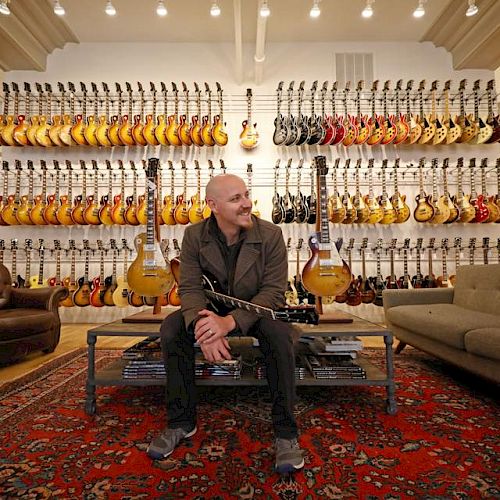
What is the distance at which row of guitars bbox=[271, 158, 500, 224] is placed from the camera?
14.6ft

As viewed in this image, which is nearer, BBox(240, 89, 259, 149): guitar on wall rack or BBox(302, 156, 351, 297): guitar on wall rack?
BBox(302, 156, 351, 297): guitar on wall rack

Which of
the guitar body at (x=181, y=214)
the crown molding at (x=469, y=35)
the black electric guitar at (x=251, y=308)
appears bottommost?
the black electric guitar at (x=251, y=308)

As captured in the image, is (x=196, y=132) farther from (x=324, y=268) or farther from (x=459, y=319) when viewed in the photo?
(x=459, y=319)

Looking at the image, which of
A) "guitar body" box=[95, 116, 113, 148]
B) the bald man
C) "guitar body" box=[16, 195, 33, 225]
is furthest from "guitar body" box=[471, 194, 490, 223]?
"guitar body" box=[16, 195, 33, 225]

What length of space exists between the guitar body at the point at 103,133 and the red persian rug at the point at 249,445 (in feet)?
10.5

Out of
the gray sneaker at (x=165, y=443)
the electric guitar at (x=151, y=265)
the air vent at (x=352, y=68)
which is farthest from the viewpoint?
the air vent at (x=352, y=68)

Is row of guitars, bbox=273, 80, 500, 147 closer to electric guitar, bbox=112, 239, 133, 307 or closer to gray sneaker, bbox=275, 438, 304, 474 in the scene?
electric guitar, bbox=112, 239, 133, 307

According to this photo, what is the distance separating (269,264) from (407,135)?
3.65 metres

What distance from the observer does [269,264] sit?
5.74ft

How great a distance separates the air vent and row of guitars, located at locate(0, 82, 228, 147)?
65.9 inches

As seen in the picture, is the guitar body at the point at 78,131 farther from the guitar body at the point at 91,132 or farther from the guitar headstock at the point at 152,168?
the guitar headstock at the point at 152,168

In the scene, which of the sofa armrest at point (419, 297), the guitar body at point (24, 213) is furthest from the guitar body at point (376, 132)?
the guitar body at point (24, 213)

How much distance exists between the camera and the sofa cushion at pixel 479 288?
8.54ft

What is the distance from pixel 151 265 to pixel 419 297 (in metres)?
2.17
